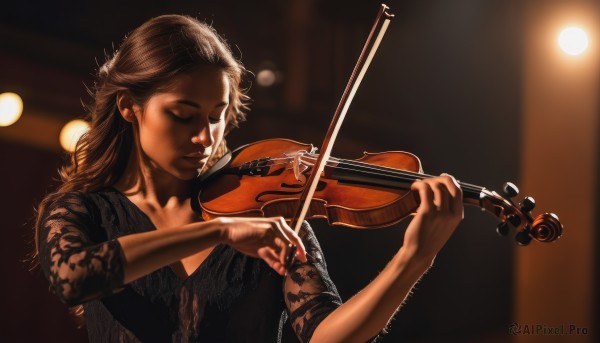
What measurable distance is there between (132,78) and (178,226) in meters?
0.35

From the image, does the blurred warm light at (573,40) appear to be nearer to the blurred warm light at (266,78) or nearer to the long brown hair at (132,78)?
the blurred warm light at (266,78)

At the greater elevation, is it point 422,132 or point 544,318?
point 422,132

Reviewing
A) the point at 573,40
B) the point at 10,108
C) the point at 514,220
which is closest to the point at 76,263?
the point at 514,220

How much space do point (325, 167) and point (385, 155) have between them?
4.5 inches

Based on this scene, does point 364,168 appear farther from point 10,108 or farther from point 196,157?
point 10,108

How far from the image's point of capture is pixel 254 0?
3.76 m

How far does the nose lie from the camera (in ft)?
4.78

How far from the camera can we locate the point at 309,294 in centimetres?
143

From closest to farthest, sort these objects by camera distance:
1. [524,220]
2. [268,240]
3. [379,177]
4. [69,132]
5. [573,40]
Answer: [268,240] < [524,220] < [379,177] < [573,40] < [69,132]

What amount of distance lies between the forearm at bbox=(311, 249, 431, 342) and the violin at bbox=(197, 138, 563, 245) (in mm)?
100

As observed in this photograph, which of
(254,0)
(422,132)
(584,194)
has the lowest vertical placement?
(584,194)

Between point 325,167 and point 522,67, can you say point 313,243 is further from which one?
point 522,67

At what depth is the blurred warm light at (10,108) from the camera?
3.18 meters

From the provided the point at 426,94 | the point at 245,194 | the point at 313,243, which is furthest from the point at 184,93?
the point at 426,94
